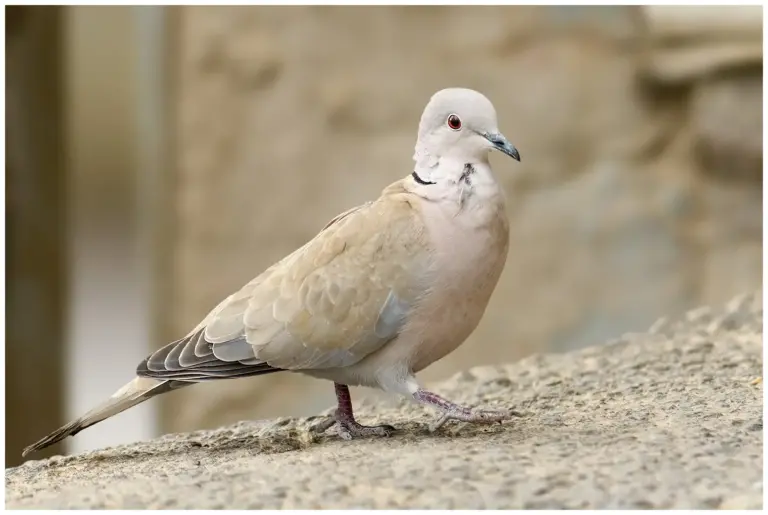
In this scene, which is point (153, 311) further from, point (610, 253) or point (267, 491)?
point (267, 491)

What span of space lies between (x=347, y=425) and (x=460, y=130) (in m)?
0.79

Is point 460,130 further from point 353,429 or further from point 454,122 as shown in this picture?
point 353,429

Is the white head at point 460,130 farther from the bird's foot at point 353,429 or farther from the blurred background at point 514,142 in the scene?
the blurred background at point 514,142

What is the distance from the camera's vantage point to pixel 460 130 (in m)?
2.28

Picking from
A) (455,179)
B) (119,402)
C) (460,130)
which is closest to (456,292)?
(455,179)

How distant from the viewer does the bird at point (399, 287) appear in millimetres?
2225

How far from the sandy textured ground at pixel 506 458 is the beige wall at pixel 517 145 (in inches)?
69.4

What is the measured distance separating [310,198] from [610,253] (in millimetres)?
1504

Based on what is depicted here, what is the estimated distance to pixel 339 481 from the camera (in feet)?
6.31

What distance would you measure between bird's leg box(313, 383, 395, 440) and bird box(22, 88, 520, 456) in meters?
0.13

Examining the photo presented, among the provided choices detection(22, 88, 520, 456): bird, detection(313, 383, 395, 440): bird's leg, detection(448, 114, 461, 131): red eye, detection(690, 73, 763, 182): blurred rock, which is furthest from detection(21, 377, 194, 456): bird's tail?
detection(690, 73, 763, 182): blurred rock

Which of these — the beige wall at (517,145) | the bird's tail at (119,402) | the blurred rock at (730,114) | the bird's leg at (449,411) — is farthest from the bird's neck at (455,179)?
the blurred rock at (730,114)

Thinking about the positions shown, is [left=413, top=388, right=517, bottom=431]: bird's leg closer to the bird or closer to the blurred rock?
the bird

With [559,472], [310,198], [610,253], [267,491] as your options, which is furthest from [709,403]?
[310,198]
